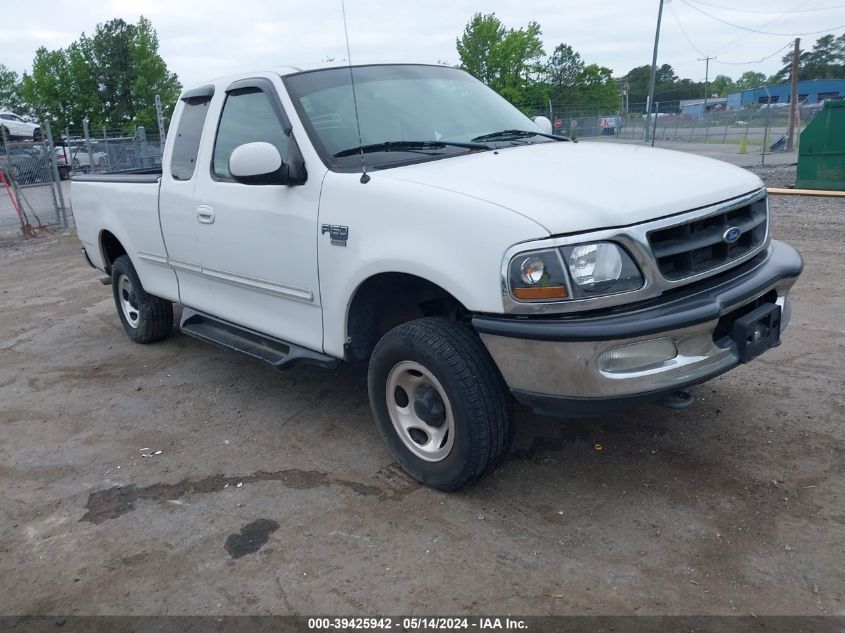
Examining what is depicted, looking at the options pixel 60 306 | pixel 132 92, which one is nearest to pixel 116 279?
pixel 60 306

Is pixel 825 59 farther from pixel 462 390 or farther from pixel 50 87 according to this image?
pixel 462 390

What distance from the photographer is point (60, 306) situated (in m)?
8.12

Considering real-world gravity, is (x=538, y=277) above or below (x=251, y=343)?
above

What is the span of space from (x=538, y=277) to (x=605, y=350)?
380 millimetres

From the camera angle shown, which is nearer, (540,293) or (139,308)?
(540,293)

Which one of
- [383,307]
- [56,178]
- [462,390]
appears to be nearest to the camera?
[462,390]

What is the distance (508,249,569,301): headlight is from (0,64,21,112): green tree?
72.5 metres

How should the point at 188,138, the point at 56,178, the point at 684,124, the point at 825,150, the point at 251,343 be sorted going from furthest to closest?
the point at 684,124 → the point at 56,178 → the point at 825,150 → the point at 188,138 → the point at 251,343

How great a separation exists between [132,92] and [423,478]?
5280 centimetres

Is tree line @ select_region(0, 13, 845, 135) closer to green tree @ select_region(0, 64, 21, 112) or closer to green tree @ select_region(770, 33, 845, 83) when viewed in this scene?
green tree @ select_region(0, 64, 21, 112)

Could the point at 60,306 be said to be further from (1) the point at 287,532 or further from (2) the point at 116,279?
(1) the point at 287,532

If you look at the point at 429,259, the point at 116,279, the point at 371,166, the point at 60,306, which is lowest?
the point at 60,306

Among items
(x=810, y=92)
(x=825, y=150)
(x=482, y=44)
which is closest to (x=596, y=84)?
(x=810, y=92)

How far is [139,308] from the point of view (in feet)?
19.9
